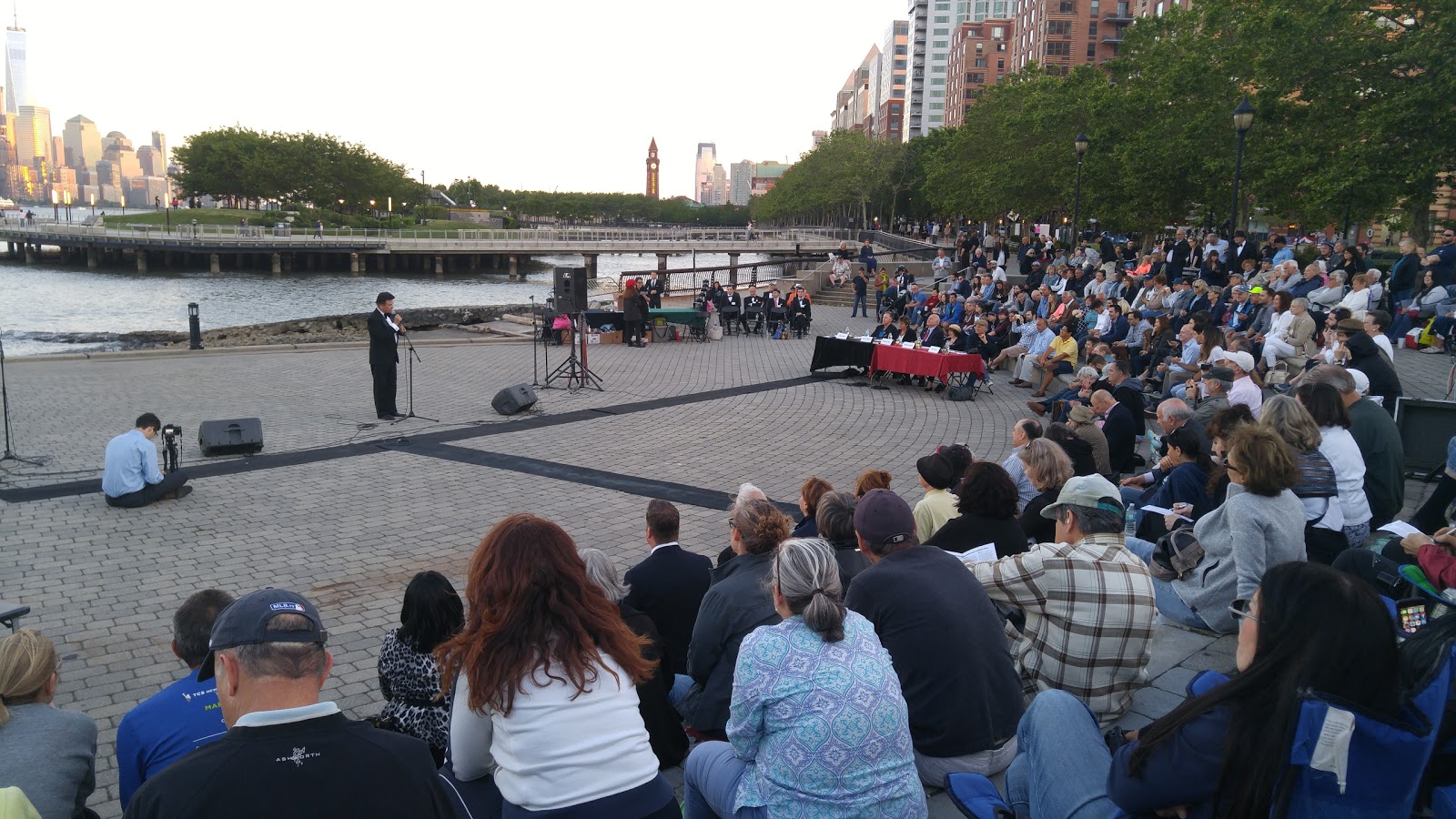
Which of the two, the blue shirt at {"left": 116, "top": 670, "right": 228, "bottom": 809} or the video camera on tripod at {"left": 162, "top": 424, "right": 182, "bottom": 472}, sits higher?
the blue shirt at {"left": 116, "top": 670, "right": 228, "bottom": 809}

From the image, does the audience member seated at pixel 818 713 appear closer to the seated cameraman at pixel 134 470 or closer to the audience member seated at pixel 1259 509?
the audience member seated at pixel 1259 509

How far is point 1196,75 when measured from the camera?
30.0 m

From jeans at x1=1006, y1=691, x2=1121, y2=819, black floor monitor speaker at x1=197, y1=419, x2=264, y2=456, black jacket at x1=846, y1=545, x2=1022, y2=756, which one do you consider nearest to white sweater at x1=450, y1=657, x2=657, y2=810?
black jacket at x1=846, y1=545, x2=1022, y2=756

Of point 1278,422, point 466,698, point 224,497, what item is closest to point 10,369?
point 224,497

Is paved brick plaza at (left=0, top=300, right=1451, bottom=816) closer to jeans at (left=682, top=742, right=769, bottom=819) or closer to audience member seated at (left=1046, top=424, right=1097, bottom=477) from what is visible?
jeans at (left=682, top=742, right=769, bottom=819)

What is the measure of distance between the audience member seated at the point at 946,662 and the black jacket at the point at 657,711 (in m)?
0.98

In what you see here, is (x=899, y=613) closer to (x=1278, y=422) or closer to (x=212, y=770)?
(x=212, y=770)

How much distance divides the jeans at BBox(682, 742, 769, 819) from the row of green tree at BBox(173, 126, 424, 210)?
112 metres

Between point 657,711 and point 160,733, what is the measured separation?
1947 mm

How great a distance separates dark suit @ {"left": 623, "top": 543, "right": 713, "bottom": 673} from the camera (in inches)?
188

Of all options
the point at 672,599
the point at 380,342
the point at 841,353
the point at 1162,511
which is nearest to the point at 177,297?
the point at 380,342

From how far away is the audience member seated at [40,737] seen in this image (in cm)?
321

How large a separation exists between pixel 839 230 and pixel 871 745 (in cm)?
9105

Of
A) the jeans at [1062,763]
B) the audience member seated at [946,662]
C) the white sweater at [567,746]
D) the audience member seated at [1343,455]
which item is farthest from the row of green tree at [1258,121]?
the white sweater at [567,746]
